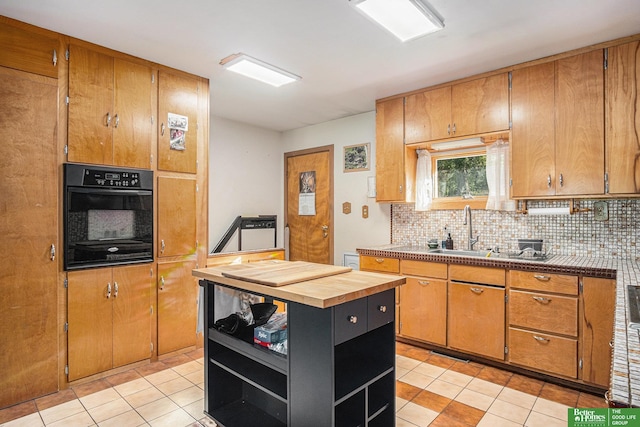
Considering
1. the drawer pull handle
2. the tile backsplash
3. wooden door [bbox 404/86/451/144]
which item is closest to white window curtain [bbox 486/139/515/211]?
the tile backsplash

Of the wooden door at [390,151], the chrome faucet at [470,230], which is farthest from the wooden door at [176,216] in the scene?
the chrome faucet at [470,230]

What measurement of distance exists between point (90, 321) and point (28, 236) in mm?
755

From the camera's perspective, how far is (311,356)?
1.60 m

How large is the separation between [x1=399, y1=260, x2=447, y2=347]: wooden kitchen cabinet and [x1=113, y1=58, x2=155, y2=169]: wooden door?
8.38 feet

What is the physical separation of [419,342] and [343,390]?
2004 millimetres

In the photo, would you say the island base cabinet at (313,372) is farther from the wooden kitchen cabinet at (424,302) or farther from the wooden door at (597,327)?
the wooden door at (597,327)

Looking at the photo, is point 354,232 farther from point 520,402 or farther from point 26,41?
point 26,41

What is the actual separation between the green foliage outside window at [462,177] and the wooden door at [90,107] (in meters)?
3.16

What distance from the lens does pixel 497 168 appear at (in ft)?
10.9

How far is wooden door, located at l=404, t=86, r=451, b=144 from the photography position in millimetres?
3369

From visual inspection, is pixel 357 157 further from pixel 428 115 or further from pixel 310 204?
pixel 428 115

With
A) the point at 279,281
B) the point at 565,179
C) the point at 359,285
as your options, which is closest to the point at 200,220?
the point at 279,281

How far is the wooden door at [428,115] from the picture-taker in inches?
133

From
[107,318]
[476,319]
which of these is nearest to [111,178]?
[107,318]
